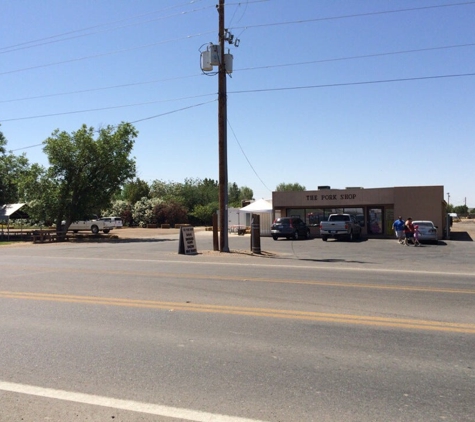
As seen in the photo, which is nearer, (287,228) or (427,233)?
(427,233)

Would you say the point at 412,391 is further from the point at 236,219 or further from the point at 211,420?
the point at 236,219

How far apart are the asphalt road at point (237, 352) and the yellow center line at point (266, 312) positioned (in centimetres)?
3

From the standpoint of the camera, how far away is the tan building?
35094 millimetres

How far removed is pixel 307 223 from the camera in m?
39.2

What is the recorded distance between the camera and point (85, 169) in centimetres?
3878

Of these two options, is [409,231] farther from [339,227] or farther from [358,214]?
[358,214]

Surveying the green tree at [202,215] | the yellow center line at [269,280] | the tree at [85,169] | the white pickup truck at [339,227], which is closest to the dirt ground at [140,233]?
the tree at [85,169]

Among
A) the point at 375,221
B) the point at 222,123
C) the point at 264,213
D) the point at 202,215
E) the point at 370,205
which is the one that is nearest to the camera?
the point at 222,123

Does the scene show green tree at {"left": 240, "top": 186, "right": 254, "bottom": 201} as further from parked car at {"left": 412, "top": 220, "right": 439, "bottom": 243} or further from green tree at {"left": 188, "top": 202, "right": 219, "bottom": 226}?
parked car at {"left": 412, "top": 220, "right": 439, "bottom": 243}

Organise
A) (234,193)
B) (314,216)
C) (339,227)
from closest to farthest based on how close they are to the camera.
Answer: (339,227) < (314,216) < (234,193)

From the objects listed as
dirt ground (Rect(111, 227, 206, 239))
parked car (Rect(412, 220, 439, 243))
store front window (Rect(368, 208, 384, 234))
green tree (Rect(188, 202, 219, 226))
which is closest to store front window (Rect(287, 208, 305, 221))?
store front window (Rect(368, 208, 384, 234))

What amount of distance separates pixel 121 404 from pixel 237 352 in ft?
5.93

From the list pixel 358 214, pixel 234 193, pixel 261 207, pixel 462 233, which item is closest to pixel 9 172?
pixel 261 207

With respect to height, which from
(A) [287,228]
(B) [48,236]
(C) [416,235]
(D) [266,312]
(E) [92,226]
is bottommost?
(D) [266,312]
